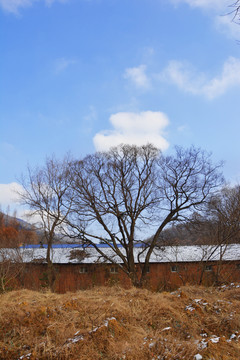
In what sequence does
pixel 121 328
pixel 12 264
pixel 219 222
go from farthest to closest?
pixel 12 264 < pixel 219 222 < pixel 121 328

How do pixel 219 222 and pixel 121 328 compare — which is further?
pixel 219 222

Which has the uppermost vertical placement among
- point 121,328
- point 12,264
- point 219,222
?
point 219,222

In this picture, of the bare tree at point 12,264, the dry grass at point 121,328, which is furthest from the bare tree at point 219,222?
the bare tree at point 12,264

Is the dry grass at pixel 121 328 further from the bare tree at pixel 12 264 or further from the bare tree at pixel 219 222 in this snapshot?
the bare tree at pixel 12 264

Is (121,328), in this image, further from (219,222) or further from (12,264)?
(12,264)

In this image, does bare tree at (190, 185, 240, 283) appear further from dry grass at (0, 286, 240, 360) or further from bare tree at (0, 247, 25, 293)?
bare tree at (0, 247, 25, 293)

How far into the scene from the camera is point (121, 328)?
5418 millimetres

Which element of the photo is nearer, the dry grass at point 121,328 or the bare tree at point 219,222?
the dry grass at point 121,328

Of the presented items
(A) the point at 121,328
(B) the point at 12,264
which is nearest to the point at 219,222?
(A) the point at 121,328

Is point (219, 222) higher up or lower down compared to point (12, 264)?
higher up

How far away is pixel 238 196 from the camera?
722 inches

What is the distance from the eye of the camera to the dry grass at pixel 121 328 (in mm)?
4594

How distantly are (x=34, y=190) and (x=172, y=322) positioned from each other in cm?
1862

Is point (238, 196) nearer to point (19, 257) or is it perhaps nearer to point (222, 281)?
point (222, 281)
